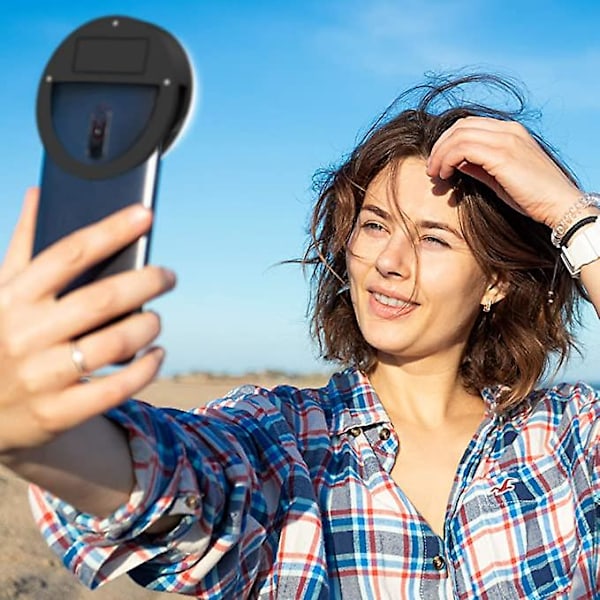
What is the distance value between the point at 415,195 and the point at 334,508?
0.92 meters

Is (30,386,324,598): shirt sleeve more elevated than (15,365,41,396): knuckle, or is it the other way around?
(15,365,41,396): knuckle

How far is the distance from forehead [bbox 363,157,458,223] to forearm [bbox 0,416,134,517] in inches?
53.1

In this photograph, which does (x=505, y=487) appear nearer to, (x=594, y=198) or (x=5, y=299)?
(x=594, y=198)

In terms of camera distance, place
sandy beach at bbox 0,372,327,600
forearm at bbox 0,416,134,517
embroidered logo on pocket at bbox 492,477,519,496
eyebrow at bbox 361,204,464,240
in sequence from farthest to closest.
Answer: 1. sandy beach at bbox 0,372,327,600
2. eyebrow at bbox 361,204,464,240
3. embroidered logo on pocket at bbox 492,477,519,496
4. forearm at bbox 0,416,134,517

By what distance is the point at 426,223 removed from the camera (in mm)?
2689

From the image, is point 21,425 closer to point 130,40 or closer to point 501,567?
point 130,40

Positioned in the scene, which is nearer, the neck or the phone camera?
the phone camera

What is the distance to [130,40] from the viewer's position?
128cm

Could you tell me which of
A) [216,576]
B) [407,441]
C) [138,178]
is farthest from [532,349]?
[138,178]

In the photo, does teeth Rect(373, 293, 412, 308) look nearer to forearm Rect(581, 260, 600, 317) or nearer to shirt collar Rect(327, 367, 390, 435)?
shirt collar Rect(327, 367, 390, 435)

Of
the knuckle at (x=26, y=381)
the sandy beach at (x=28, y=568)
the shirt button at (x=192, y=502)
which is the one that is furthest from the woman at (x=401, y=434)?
the sandy beach at (x=28, y=568)

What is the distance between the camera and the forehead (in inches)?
106

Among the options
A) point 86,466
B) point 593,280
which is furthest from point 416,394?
point 86,466

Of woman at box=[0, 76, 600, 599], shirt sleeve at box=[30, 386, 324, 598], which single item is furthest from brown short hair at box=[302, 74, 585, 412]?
shirt sleeve at box=[30, 386, 324, 598]
